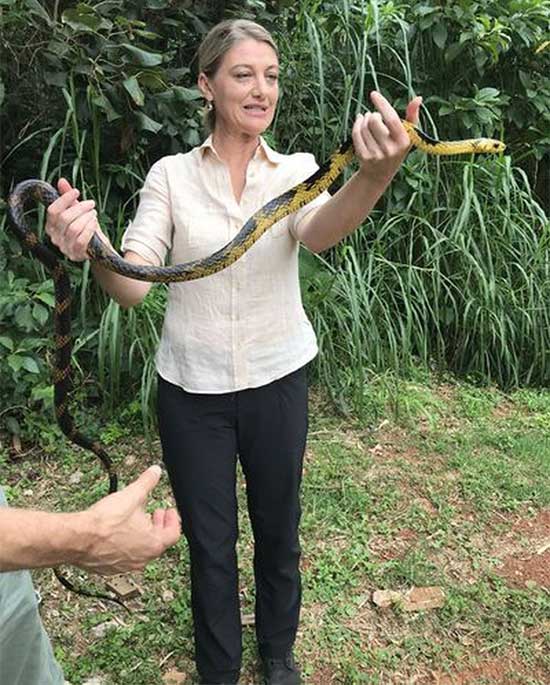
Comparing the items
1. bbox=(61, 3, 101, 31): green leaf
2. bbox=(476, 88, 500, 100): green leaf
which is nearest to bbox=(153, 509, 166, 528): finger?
bbox=(61, 3, 101, 31): green leaf

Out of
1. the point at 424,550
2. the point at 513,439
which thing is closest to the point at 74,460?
the point at 424,550

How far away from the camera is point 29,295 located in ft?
10.6

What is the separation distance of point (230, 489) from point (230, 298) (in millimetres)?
564

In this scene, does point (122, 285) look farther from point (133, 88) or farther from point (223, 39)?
point (133, 88)

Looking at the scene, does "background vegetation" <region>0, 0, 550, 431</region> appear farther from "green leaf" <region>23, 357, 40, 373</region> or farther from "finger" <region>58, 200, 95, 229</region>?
"finger" <region>58, 200, 95, 229</region>

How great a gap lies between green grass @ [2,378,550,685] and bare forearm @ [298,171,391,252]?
145 cm

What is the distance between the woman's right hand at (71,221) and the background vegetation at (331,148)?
1.60 meters

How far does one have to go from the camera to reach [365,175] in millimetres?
1698

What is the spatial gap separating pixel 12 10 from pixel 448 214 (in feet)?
9.15

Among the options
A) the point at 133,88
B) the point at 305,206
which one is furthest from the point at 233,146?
the point at 133,88

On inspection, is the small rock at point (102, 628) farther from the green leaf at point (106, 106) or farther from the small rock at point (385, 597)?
the green leaf at point (106, 106)

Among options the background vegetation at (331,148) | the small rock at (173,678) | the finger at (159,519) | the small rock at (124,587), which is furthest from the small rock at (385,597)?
the finger at (159,519)

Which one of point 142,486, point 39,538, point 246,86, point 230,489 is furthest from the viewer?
point 230,489

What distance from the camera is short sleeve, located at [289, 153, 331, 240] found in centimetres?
187
